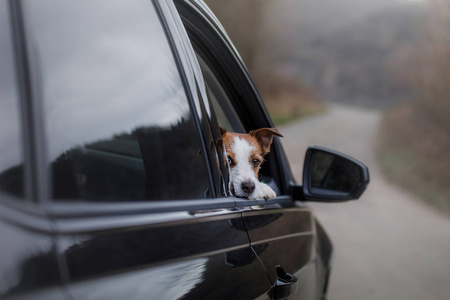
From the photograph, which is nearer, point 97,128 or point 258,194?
point 97,128

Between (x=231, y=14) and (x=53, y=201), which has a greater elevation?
(x=231, y=14)

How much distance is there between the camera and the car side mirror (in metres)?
2.87

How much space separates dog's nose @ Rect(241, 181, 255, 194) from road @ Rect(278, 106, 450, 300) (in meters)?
3.93

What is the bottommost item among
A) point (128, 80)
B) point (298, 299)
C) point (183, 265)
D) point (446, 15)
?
point (298, 299)

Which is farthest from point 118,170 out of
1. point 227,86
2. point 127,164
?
point 227,86

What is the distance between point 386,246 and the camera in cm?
853

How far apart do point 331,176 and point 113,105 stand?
74.2 inches

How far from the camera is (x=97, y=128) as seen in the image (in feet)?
3.92

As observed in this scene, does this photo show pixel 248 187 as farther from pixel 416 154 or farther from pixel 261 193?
pixel 416 154

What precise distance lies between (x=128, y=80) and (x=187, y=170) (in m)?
0.39

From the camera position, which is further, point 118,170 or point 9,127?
point 118,170

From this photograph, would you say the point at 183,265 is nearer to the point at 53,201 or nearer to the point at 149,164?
the point at 149,164

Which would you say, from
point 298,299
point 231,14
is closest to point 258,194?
point 298,299

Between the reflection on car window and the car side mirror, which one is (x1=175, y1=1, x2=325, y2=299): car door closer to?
the car side mirror
